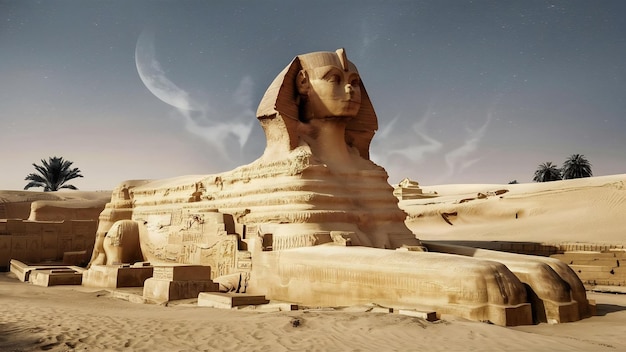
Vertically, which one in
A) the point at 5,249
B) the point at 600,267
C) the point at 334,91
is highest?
the point at 334,91

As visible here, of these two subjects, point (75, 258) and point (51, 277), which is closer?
point (51, 277)

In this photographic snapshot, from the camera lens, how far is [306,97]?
893 cm

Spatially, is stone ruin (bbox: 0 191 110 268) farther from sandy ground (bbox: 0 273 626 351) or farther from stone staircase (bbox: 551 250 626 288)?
stone staircase (bbox: 551 250 626 288)

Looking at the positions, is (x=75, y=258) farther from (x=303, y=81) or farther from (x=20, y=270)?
(x=303, y=81)

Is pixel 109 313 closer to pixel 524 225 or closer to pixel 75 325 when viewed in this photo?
pixel 75 325

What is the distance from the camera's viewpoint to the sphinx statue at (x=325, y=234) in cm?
546

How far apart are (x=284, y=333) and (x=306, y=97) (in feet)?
16.9

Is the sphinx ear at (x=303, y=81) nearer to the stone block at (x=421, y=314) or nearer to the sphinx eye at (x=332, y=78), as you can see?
the sphinx eye at (x=332, y=78)

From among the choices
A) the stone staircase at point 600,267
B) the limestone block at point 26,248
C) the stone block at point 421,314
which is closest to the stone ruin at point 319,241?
the stone block at point 421,314

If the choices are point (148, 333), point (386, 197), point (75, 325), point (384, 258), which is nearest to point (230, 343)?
point (148, 333)

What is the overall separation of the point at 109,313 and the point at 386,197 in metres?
4.73

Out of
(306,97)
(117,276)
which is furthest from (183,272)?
(306,97)

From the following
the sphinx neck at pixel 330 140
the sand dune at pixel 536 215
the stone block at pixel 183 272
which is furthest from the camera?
the sand dune at pixel 536 215

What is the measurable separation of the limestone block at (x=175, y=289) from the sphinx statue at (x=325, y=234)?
483 millimetres
